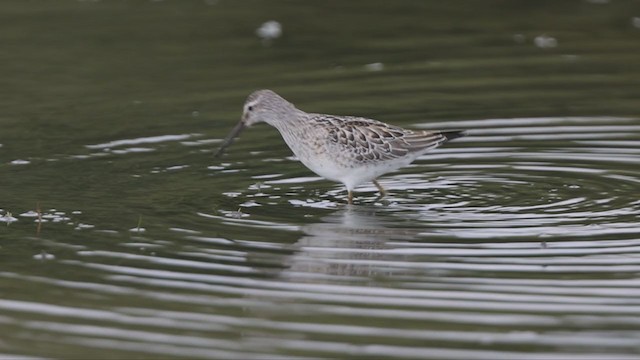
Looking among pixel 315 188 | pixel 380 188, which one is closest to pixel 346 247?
pixel 380 188

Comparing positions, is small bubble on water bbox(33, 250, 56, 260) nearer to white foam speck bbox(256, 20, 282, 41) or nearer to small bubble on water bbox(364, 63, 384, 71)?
small bubble on water bbox(364, 63, 384, 71)

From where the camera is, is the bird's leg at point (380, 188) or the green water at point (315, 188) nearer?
the green water at point (315, 188)

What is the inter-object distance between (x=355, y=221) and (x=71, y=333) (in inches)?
133

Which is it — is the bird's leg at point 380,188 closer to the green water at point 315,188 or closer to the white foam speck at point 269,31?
the green water at point 315,188

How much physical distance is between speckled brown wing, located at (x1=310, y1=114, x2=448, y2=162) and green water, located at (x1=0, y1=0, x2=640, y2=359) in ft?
1.29

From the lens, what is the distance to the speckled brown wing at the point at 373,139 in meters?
11.7

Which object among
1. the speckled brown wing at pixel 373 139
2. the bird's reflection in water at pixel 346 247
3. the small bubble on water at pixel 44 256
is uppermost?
the speckled brown wing at pixel 373 139

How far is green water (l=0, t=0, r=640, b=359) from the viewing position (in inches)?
322

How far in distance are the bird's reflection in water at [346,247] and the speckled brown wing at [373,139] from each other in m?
0.50

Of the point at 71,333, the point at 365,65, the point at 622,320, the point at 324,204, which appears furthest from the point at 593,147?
the point at 71,333

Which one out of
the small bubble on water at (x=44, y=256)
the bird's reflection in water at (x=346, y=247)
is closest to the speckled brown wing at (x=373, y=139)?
the bird's reflection in water at (x=346, y=247)

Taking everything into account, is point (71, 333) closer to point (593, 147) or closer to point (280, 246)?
point (280, 246)

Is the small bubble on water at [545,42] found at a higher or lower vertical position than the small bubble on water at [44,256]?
higher

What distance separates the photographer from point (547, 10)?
61.2ft
